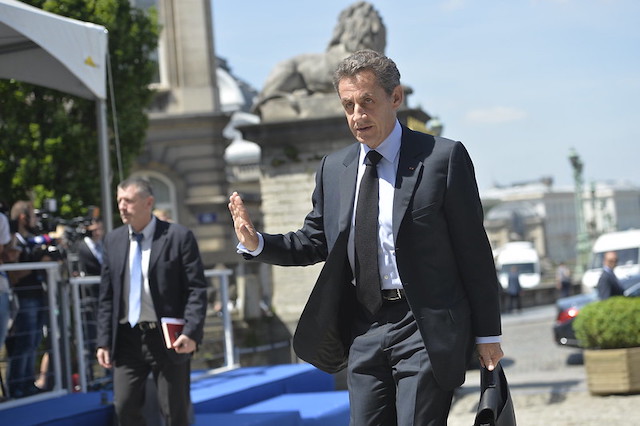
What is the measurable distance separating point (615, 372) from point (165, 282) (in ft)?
25.5

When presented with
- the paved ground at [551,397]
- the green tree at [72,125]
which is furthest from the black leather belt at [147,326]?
the green tree at [72,125]

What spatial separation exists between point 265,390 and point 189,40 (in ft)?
104

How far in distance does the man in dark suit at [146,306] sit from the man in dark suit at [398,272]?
2.55m

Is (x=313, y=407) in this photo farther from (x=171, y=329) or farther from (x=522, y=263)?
(x=522, y=263)

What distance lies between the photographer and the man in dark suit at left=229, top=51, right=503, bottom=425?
14.9ft

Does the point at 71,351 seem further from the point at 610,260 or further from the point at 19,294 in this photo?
the point at 610,260

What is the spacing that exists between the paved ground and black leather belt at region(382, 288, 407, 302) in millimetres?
7065

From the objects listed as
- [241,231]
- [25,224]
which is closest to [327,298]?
[241,231]

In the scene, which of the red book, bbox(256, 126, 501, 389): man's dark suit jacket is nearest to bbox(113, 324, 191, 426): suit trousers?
the red book


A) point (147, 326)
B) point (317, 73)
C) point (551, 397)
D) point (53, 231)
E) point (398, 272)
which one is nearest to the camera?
point (398, 272)

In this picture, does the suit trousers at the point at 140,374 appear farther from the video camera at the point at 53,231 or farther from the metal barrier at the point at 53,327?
the video camera at the point at 53,231

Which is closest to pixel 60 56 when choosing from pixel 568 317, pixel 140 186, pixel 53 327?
pixel 53 327

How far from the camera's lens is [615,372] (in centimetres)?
1348

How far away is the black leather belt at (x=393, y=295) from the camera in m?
4.64
